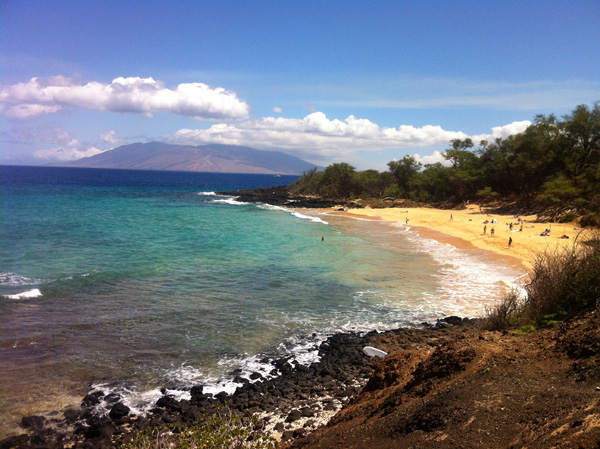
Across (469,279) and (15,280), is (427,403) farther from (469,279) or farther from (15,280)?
(15,280)

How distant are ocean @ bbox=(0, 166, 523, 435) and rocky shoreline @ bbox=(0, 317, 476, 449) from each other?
53cm

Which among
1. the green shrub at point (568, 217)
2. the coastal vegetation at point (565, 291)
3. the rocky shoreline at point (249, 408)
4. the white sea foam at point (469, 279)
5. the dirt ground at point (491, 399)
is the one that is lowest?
the rocky shoreline at point (249, 408)

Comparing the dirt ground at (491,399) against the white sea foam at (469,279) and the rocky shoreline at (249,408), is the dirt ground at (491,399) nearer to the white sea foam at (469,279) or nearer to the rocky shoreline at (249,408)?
the rocky shoreline at (249,408)

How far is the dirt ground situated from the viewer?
15.3 ft

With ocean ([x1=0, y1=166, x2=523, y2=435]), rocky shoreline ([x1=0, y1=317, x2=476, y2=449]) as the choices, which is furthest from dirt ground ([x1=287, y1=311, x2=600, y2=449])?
ocean ([x1=0, y1=166, x2=523, y2=435])

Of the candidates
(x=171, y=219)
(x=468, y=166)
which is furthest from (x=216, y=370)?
(x=468, y=166)

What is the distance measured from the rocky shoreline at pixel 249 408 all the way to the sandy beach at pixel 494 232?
14475 millimetres

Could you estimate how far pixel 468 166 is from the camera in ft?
217

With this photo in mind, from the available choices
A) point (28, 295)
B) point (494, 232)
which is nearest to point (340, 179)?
point (494, 232)

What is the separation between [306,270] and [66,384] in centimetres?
1594

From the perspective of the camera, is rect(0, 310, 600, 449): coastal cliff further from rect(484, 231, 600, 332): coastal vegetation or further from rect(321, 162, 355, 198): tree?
rect(321, 162, 355, 198): tree

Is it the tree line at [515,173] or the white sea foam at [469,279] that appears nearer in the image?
the white sea foam at [469,279]

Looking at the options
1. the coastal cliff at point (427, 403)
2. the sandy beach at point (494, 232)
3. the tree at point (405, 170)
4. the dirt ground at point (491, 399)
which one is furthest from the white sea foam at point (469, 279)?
the tree at point (405, 170)

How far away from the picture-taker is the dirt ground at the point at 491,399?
467 cm
